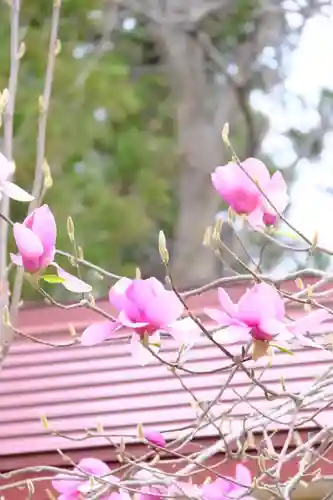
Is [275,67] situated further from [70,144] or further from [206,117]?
[70,144]

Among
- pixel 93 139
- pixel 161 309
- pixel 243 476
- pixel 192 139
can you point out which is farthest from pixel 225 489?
pixel 192 139

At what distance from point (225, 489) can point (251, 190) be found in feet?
1.40

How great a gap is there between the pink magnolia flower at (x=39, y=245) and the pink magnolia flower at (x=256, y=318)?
18 cm

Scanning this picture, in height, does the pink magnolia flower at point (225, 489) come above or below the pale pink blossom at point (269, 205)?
below

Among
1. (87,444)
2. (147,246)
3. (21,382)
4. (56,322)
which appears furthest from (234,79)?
(87,444)

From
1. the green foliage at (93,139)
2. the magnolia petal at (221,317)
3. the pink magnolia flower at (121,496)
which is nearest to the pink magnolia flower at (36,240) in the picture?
the magnolia petal at (221,317)

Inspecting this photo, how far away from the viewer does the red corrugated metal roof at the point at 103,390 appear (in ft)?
6.19

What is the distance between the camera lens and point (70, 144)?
11.1ft

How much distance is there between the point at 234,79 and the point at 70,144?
122 cm

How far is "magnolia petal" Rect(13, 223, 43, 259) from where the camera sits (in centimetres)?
93

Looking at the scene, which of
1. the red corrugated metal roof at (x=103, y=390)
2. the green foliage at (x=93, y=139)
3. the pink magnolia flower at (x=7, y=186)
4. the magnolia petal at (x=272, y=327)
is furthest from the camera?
the green foliage at (x=93, y=139)

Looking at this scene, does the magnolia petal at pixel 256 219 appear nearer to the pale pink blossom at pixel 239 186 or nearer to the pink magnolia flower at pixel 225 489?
the pale pink blossom at pixel 239 186

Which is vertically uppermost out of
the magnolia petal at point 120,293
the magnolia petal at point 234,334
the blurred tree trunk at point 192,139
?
the magnolia petal at point 120,293

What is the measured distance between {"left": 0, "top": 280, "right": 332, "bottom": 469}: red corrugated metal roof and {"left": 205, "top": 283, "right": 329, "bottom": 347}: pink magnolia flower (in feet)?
2.87
